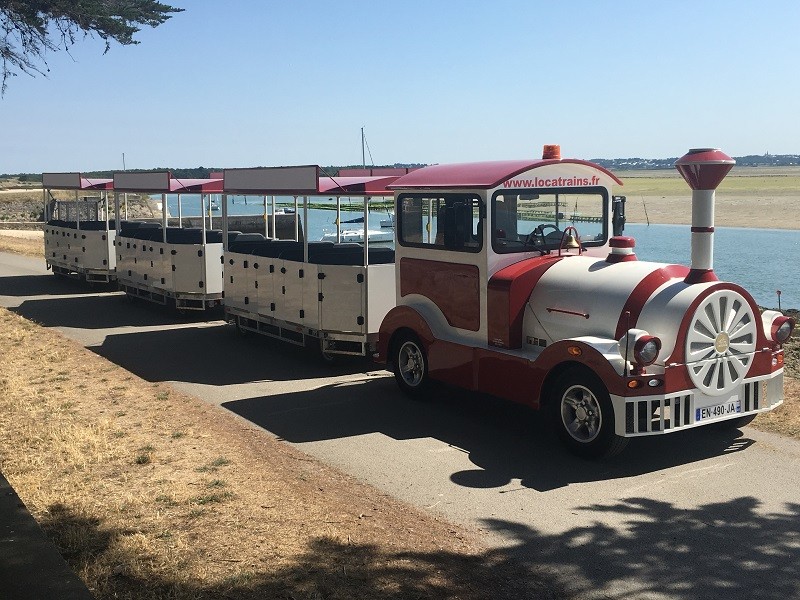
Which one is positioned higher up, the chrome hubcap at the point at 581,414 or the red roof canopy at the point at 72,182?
the red roof canopy at the point at 72,182

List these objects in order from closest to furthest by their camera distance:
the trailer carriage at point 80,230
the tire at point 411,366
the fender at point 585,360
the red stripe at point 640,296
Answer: the fender at point 585,360 < the red stripe at point 640,296 < the tire at point 411,366 < the trailer carriage at point 80,230

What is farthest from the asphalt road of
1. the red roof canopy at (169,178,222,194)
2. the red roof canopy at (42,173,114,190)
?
the red roof canopy at (42,173,114,190)

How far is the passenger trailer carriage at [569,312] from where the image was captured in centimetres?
746

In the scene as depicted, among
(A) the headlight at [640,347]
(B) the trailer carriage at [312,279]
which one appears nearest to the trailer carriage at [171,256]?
(B) the trailer carriage at [312,279]

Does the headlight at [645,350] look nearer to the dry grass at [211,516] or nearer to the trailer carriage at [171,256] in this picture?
the dry grass at [211,516]

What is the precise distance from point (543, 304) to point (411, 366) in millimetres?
2026

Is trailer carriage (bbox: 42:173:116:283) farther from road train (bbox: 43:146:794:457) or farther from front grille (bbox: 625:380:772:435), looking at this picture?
front grille (bbox: 625:380:772:435)

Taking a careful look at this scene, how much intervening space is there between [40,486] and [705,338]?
5356 mm

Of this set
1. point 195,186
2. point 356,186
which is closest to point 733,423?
point 356,186

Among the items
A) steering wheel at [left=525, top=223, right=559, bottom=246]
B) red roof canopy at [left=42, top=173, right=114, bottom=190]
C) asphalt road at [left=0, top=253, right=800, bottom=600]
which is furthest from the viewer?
red roof canopy at [left=42, top=173, right=114, bottom=190]

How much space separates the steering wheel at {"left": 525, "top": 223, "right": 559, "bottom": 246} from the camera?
9094 millimetres

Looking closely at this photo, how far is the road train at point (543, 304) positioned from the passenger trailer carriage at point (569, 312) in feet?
0.05

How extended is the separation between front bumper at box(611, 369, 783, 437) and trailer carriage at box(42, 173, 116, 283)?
49.8 ft

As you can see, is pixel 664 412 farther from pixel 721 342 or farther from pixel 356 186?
pixel 356 186
